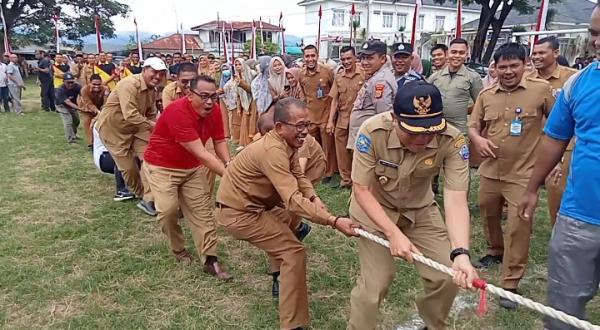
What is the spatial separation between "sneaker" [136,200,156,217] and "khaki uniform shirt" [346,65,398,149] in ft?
8.36

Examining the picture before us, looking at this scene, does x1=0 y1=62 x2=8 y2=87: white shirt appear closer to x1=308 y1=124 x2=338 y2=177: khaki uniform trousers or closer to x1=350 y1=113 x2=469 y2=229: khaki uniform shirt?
x1=308 y1=124 x2=338 y2=177: khaki uniform trousers

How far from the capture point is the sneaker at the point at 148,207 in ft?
18.4

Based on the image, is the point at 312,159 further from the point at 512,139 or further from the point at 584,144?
the point at 584,144

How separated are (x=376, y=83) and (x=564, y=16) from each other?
153 feet

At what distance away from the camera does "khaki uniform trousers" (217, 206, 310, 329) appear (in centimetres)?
311

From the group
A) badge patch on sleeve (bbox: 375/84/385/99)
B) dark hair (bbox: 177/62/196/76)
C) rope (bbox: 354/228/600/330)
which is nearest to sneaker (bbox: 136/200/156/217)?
dark hair (bbox: 177/62/196/76)

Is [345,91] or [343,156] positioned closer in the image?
[345,91]

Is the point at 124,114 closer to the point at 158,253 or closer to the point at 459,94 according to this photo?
the point at 158,253

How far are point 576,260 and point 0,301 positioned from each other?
3839 millimetres

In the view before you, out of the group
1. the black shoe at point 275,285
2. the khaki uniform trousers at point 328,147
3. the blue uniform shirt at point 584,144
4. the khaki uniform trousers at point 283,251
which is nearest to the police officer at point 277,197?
the khaki uniform trousers at point 283,251

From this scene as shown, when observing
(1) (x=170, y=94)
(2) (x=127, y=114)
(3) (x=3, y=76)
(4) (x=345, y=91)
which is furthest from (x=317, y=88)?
(3) (x=3, y=76)

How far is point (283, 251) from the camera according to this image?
A: 3145 millimetres

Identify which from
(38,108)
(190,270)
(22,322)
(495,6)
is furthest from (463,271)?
(495,6)

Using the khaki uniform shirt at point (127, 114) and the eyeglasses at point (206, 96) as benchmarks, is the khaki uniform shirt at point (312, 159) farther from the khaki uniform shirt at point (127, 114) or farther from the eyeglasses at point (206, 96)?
the khaki uniform shirt at point (127, 114)
